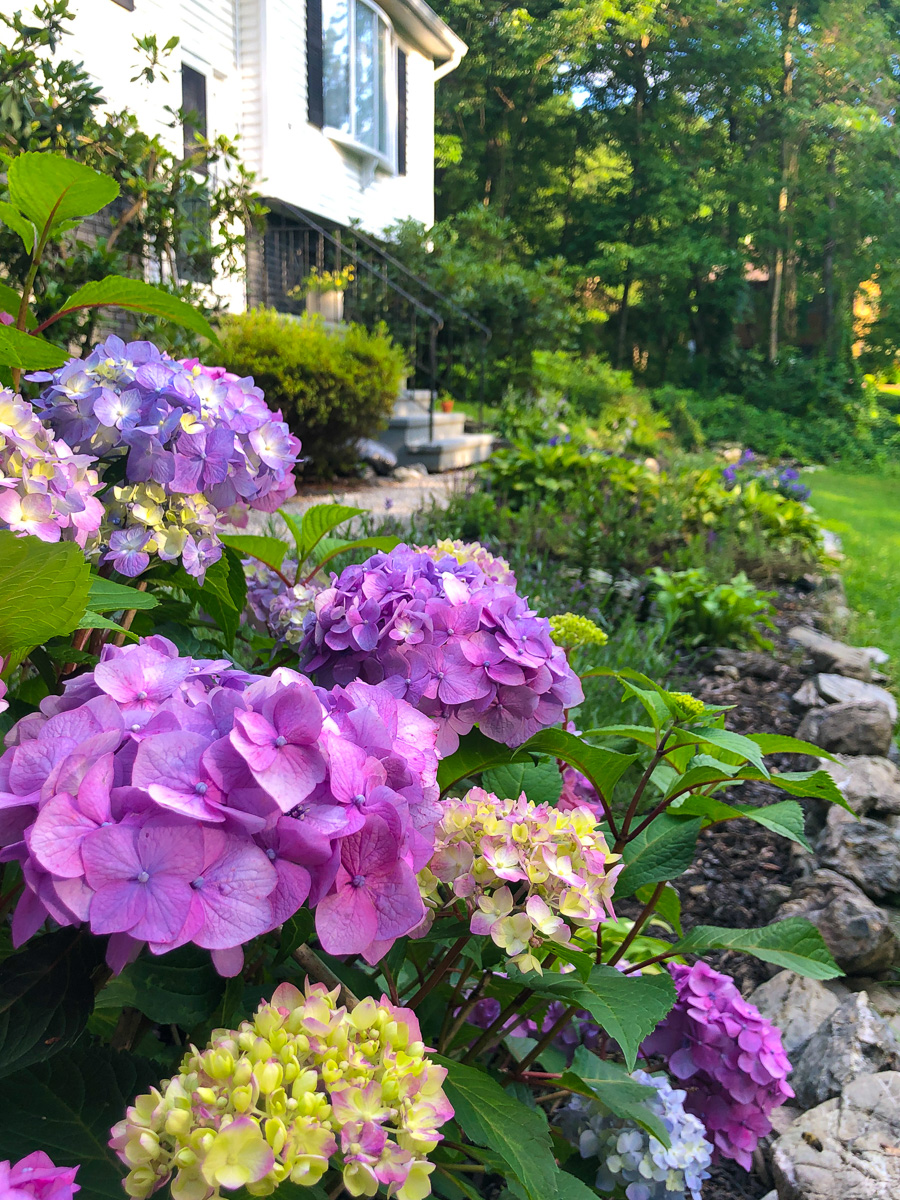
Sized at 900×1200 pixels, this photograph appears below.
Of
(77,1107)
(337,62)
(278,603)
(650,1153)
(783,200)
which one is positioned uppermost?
(783,200)

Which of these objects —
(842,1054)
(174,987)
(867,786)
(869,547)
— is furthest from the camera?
(869,547)

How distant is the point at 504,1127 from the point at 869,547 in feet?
26.7

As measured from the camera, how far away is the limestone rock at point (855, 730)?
9.55ft

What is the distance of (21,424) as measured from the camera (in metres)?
0.85

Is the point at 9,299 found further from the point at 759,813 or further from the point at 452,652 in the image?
the point at 759,813

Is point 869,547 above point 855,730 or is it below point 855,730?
below

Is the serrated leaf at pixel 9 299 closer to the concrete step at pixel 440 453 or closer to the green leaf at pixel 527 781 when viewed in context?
the green leaf at pixel 527 781

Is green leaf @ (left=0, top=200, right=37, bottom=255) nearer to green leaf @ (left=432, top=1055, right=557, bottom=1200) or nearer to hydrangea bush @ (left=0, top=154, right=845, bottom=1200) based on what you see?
hydrangea bush @ (left=0, top=154, right=845, bottom=1200)

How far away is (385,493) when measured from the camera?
711cm

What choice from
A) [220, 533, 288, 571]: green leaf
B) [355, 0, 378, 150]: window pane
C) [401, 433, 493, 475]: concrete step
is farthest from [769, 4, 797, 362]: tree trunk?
[220, 533, 288, 571]: green leaf

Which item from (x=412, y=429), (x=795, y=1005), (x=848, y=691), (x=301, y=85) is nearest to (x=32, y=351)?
(x=795, y=1005)

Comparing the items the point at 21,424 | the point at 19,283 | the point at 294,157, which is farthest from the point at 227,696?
the point at 294,157

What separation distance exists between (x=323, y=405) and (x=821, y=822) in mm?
5271

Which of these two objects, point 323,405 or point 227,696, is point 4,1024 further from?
point 323,405
